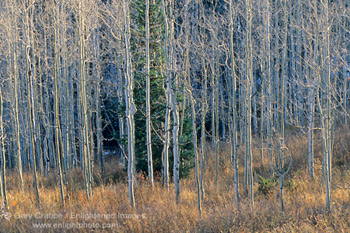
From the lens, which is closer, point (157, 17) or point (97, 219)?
point (97, 219)

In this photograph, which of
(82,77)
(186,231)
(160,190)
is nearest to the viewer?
(186,231)

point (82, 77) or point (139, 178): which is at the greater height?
point (82, 77)

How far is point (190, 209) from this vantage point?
7406 mm

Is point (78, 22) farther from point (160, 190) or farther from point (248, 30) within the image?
point (160, 190)

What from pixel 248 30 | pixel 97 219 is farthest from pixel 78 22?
pixel 97 219

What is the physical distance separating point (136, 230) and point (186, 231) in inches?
45.7

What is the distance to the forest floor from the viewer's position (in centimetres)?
631

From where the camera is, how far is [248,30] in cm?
759

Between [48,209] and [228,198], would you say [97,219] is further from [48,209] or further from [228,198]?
[228,198]

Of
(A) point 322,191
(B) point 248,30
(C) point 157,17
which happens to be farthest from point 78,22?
(A) point 322,191

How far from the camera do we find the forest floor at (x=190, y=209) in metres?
6.31

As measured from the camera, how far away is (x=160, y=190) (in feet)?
29.8

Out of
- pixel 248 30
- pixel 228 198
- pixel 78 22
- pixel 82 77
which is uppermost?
pixel 78 22

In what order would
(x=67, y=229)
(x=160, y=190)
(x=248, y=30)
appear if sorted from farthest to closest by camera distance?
(x=160, y=190) < (x=248, y=30) < (x=67, y=229)
